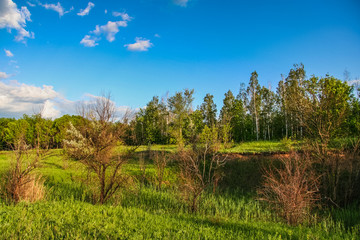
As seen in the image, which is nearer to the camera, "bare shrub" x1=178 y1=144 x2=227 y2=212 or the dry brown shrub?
the dry brown shrub

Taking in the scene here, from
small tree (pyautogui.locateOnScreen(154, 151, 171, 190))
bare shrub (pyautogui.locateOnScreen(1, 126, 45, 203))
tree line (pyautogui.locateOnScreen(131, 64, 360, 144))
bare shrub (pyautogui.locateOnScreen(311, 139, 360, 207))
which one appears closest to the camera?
bare shrub (pyautogui.locateOnScreen(1, 126, 45, 203))

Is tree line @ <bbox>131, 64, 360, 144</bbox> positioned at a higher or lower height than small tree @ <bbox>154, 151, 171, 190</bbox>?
higher

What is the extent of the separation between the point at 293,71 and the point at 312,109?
27.1m

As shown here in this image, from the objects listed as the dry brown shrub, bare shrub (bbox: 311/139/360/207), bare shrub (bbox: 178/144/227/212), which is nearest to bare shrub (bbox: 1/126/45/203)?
the dry brown shrub

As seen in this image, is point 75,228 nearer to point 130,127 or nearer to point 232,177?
point 130,127

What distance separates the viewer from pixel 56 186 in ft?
38.5

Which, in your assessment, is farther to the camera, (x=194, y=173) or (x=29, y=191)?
(x=194, y=173)

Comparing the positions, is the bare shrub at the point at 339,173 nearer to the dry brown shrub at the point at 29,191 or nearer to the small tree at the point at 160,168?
the small tree at the point at 160,168

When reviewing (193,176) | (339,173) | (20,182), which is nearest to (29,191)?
(20,182)

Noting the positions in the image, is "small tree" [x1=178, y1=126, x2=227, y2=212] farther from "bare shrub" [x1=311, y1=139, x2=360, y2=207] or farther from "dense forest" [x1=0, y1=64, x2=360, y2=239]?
"bare shrub" [x1=311, y1=139, x2=360, y2=207]

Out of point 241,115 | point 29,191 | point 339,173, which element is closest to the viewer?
point 29,191

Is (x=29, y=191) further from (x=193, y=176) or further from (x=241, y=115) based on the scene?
(x=241, y=115)

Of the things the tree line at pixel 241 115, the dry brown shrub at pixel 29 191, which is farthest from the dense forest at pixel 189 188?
the tree line at pixel 241 115

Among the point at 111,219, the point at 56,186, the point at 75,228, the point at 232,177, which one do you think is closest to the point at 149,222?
the point at 111,219
